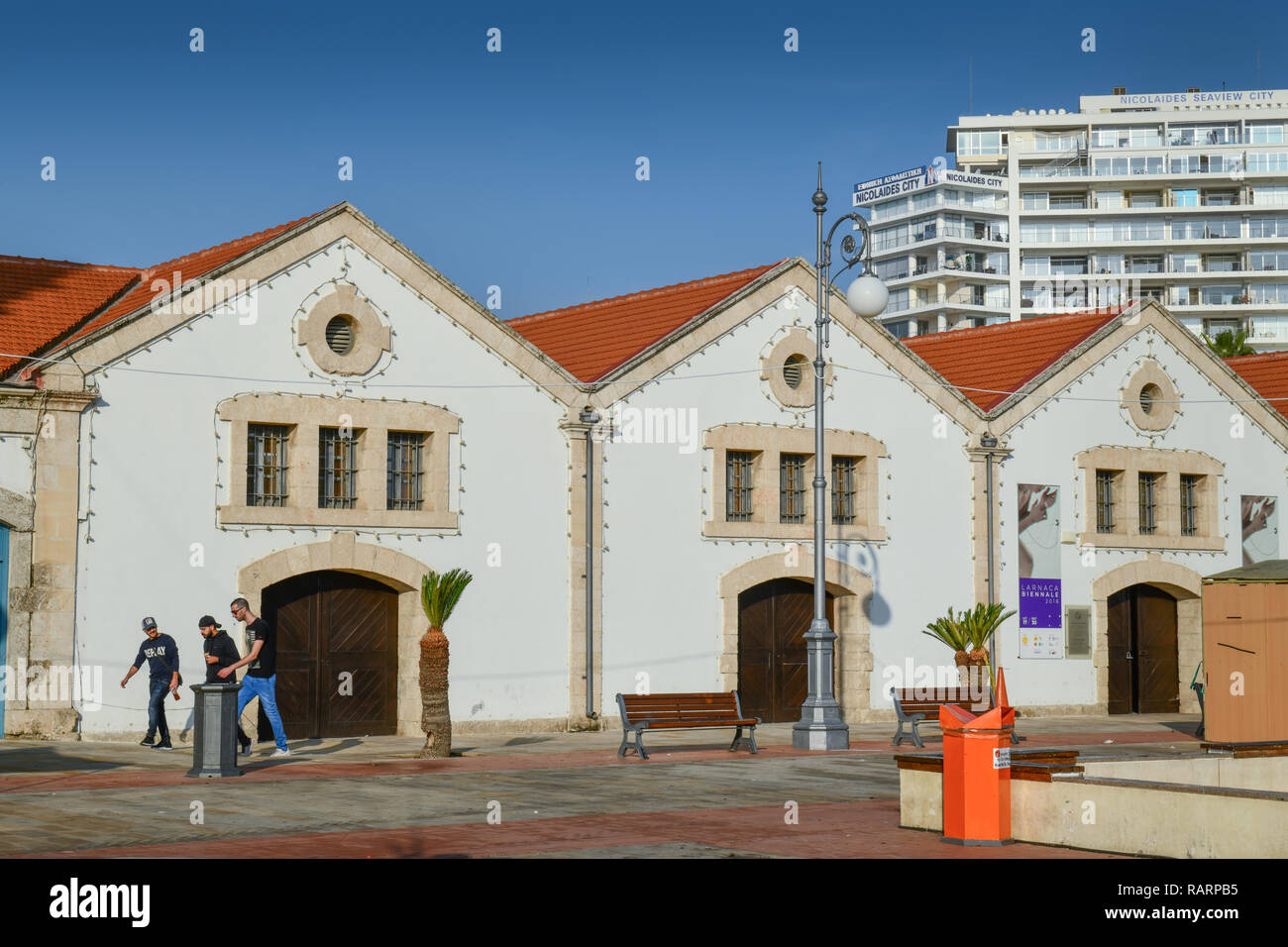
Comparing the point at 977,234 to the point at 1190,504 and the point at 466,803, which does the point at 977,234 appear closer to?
the point at 1190,504

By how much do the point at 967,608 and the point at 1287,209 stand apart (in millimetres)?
93494

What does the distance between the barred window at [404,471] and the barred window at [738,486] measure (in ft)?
18.2

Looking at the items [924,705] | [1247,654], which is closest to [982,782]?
[924,705]

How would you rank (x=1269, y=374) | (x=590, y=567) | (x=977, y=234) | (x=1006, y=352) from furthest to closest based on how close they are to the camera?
1. (x=977, y=234)
2. (x=1269, y=374)
3. (x=1006, y=352)
4. (x=590, y=567)

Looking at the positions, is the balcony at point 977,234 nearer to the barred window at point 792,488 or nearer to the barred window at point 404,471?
the barred window at point 792,488

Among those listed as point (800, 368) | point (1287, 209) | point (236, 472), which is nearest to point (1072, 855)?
point (236, 472)

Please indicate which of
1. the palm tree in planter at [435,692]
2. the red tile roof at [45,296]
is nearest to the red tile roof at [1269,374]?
the palm tree in planter at [435,692]

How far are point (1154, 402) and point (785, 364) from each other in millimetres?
9226

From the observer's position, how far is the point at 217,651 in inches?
758

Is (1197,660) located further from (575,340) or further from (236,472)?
(236,472)

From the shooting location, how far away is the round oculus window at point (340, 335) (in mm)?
23266

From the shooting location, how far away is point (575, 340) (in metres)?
29.5
